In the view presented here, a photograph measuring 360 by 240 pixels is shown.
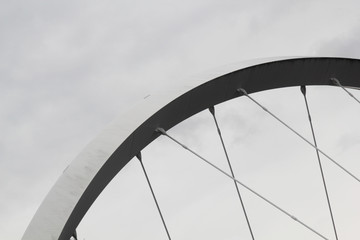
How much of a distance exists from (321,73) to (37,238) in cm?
794

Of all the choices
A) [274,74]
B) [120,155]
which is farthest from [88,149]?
[274,74]

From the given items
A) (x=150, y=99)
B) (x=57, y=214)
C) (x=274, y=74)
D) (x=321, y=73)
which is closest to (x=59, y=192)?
(x=57, y=214)

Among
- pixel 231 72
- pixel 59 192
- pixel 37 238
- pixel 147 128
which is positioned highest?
pixel 231 72

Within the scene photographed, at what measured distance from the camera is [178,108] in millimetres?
14406

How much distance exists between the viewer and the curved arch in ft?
39.0

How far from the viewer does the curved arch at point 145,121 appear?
11.9 metres

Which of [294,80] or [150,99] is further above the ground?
[294,80]

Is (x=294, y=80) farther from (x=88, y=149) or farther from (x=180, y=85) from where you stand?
(x=88, y=149)

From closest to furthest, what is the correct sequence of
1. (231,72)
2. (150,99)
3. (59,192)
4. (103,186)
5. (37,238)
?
1. (37,238)
2. (59,192)
3. (103,186)
4. (150,99)
5. (231,72)

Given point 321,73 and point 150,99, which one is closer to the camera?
point 150,99

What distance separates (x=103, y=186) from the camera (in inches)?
517

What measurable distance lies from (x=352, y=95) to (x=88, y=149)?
683 cm

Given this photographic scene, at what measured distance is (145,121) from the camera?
13.5 metres

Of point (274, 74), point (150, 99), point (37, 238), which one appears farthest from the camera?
point (274, 74)
